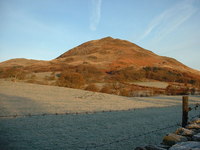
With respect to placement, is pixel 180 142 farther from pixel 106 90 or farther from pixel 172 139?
pixel 106 90

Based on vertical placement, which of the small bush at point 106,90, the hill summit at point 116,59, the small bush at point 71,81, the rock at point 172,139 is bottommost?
the rock at point 172,139

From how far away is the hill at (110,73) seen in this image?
2338 centimetres

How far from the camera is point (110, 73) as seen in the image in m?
33.7

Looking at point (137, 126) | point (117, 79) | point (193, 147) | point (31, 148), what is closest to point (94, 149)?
point (31, 148)

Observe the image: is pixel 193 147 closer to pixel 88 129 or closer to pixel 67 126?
Result: pixel 88 129

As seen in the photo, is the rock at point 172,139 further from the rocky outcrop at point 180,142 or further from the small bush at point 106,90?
the small bush at point 106,90

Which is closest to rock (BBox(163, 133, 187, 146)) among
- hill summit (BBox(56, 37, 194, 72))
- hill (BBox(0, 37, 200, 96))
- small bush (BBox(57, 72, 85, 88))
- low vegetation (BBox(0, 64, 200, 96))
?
low vegetation (BBox(0, 64, 200, 96))

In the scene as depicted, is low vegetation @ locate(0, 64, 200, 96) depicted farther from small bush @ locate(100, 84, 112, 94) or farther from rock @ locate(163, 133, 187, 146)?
rock @ locate(163, 133, 187, 146)

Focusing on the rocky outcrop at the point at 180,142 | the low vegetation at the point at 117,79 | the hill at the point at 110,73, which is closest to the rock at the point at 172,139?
the rocky outcrop at the point at 180,142

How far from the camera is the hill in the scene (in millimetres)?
23380

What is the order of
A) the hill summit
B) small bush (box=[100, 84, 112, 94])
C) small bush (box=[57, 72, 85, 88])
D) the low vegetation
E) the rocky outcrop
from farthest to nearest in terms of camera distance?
the hill summit → the low vegetation → small bush (box=[57, 72, 85, 88]) → small bush (box=[100, 84, 112, 94]) → the rocky outcrop

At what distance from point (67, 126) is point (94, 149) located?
8.08ft

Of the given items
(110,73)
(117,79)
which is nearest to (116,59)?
(110,73)

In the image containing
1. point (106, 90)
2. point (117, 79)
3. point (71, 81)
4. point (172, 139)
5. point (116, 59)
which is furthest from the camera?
point (116, 59)
